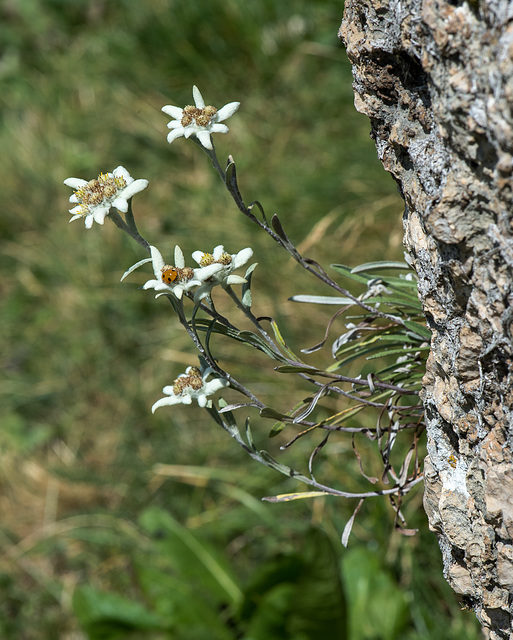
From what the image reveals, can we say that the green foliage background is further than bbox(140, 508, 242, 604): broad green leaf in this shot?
No

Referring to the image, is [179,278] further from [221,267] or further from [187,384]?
[187,384]

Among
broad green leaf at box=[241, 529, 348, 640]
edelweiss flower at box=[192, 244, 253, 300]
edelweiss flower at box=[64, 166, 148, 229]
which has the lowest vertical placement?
broad green leaf at box=[241, 529, 348, 640]

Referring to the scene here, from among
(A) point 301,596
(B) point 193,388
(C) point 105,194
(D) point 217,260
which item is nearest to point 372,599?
(A) point 301,596

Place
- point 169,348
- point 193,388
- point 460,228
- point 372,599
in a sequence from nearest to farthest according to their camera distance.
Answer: point 460,228 < point 193,388 < point 372,599 < point 169,348

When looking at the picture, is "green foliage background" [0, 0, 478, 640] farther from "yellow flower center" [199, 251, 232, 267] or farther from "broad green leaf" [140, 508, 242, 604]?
"yellow flower center" [199, 251, 232, 267]

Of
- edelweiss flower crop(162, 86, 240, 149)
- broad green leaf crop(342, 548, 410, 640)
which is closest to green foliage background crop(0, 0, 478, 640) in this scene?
broad green leaf crop(342, 548, 410, 640)
